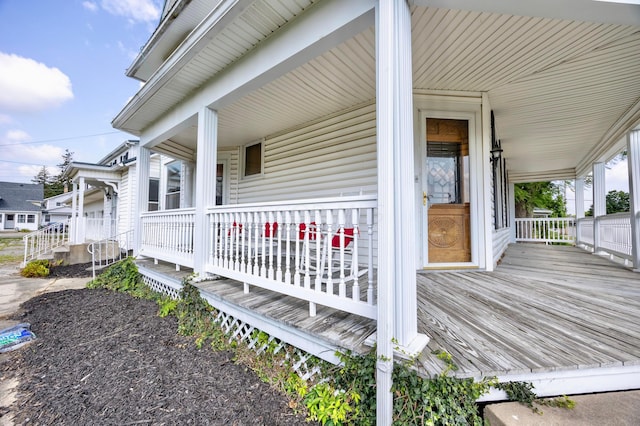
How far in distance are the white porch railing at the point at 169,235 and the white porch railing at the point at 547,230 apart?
42.1ft

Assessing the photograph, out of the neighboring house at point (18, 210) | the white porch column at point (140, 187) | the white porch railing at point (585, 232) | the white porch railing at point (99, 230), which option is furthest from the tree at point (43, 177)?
the white porch railing at point (585, 232)

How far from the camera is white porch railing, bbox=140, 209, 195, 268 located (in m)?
3.98

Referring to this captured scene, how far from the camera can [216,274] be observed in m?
3.46

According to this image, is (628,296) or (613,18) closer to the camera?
(613,18)

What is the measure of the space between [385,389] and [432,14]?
3166 millimetres

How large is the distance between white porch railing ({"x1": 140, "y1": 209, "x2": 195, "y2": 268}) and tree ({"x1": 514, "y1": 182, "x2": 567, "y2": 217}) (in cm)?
1552

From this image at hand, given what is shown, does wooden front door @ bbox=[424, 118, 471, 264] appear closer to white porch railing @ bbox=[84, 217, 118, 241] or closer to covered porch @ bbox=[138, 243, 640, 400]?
covered porch @ bbox=[138, 243, 640, 400]

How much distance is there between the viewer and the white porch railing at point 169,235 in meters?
3.98

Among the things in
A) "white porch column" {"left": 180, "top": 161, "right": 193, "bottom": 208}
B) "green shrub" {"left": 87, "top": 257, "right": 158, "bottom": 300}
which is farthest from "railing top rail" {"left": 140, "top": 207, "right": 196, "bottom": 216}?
"white porch column" {"left": 180, "top": 161, "right": 193, "bottom": 208}

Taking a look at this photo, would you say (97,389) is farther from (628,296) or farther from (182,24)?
(182,24)

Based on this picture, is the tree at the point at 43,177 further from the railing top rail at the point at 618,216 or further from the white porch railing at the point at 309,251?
the railing top rail at the point at 618,216

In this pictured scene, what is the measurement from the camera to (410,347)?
1521mm

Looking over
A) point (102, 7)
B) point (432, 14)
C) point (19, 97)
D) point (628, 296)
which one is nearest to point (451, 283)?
point (628, 296)

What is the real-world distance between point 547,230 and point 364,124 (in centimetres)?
1097
